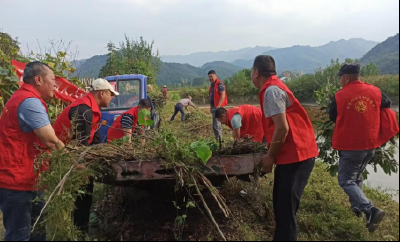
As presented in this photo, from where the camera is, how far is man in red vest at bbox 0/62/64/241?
2273mm

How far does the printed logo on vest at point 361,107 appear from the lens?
3006 mm

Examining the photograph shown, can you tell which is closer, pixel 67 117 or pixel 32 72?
pixel 32 72

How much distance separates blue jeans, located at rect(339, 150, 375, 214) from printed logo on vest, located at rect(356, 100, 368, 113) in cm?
42

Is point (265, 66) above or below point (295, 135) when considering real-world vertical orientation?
above

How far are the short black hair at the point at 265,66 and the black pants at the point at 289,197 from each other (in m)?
0.77

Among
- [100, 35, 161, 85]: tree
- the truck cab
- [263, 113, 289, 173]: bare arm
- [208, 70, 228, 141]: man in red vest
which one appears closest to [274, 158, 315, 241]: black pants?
[263, 113, 289, 173]: bare arm

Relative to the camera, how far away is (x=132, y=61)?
22516mm

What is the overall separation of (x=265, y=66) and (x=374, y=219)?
5.89ft

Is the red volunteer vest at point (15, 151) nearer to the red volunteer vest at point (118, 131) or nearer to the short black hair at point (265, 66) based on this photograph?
the red volunteer vest at point (118, 131)

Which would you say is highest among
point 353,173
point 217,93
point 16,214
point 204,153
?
point 217,93

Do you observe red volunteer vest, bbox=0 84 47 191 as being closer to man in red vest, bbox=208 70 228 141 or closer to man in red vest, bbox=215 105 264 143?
man in red vest, bbox=215 105 264 143

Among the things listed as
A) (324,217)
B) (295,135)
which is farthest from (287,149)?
(324,217)

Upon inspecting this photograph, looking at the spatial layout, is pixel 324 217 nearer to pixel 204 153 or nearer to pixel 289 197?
pixel 289 197

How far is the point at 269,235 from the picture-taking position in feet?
9.49
